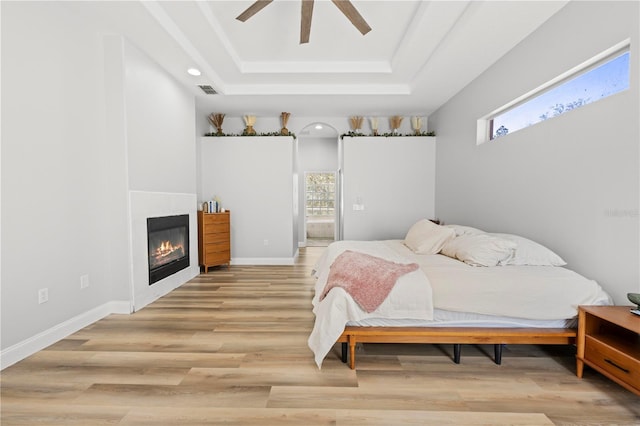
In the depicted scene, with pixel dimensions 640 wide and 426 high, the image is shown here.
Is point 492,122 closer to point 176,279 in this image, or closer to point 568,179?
point 568,179

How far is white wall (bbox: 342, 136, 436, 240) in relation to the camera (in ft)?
17.5

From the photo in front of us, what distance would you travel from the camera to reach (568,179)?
242 cm

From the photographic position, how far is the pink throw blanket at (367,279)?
79.4 inches

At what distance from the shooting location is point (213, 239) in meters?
4.81

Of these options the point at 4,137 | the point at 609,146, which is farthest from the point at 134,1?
the point at 609,146

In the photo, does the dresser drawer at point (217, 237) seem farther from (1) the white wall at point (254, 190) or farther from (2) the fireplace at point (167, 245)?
(2) the fireplace at point (167, 245)

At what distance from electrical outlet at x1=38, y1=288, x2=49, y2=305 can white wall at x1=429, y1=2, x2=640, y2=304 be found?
432 cm

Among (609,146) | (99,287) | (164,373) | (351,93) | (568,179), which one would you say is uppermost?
(351,93)

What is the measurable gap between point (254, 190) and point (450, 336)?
13.6 ft

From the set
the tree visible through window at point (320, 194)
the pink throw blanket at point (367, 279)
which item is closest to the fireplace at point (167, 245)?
the pink throw blanket at point (367, 279)

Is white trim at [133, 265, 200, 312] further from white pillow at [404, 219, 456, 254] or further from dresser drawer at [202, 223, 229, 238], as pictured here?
white pillow at [404, 219, 456, 254]

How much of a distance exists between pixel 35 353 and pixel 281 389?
199 cm

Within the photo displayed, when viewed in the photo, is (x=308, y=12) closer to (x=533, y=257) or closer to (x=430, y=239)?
(x=430, y=239)

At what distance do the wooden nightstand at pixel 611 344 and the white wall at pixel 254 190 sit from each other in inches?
162
